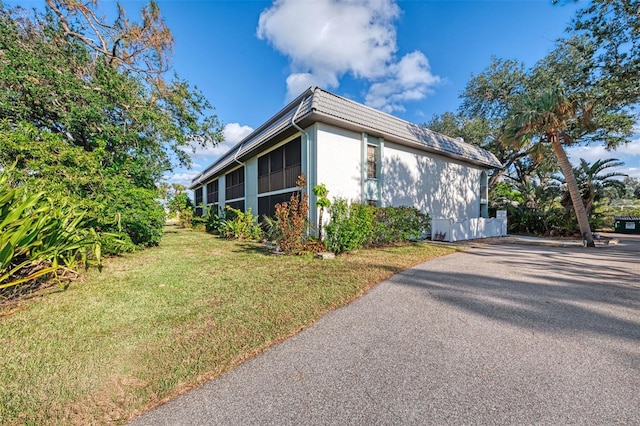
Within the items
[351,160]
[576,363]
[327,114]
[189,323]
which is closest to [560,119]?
[351,160]

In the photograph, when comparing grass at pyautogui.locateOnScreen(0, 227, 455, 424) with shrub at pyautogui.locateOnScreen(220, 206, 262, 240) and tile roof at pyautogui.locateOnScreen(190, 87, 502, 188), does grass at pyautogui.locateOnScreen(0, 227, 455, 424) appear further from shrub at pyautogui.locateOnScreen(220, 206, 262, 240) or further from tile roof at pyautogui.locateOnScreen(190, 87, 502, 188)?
shrub at pyautogui.locateOnScreen(220, 206, 262, 240)

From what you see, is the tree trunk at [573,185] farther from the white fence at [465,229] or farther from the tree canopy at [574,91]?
the white fence at [465,229]

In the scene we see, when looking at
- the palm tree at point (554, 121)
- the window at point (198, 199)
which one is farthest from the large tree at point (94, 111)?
the window at point (198, 199)

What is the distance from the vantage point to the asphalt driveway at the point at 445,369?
1.73 metres

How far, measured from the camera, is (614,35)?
8711mm

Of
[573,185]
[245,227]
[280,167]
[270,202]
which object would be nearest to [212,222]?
[245,227]

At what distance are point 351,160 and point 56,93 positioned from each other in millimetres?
9756

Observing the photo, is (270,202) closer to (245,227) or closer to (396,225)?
(245,227)

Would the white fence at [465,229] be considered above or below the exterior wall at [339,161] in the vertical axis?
below

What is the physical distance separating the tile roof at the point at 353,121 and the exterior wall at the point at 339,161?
1.58ft

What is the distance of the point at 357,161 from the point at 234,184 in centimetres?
1036

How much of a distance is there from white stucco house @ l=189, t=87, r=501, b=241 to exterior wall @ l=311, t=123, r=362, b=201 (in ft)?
0.12

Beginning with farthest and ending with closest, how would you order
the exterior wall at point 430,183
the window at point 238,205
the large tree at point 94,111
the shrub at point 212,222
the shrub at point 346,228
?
the shrub at point 212,222 → the window at point 238,205 → the exterior wall at point 430,183 → the shrub at point 346,228 → the large tree at point 94,111

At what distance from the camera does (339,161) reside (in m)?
9.75
